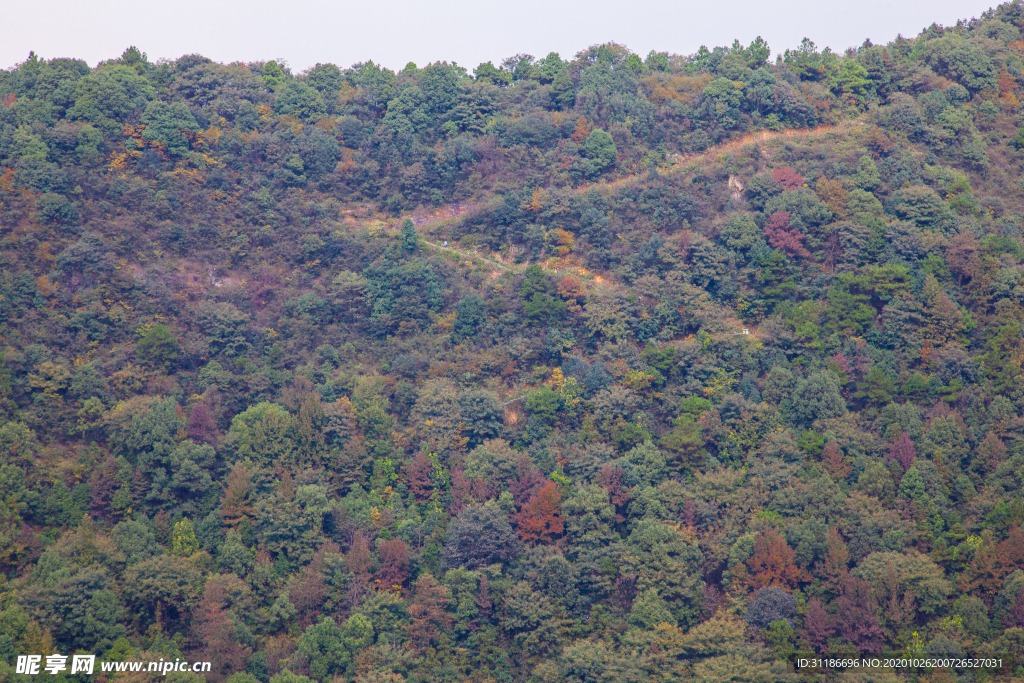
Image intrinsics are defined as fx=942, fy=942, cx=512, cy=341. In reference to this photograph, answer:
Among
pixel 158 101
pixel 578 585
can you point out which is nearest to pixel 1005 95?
pixel 578 585

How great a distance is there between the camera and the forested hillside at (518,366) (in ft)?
107

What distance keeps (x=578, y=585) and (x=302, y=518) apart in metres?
10.7

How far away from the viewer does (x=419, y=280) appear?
148 ft

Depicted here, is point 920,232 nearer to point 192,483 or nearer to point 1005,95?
point 1005,95

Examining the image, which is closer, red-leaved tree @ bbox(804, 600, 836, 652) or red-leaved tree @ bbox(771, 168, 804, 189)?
red-leaved tree @ bbox(804, 600, 836, 652)

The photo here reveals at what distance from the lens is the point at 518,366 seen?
42281 mm

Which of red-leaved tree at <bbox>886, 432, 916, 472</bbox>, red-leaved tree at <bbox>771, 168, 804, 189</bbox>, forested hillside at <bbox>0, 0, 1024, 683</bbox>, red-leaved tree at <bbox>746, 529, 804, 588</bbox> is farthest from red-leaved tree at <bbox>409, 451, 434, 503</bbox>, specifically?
red-leaved tree at <bbox>771, 168, 804, 189</bbox>

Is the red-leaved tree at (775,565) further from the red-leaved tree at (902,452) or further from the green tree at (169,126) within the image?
the green tree at (169,126)

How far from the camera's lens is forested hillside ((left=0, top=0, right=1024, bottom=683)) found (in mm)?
32594

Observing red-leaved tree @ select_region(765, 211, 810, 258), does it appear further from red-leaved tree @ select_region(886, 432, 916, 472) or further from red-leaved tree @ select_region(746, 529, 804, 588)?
red-leaved tree @ select_region(746, 529, 804, 588)

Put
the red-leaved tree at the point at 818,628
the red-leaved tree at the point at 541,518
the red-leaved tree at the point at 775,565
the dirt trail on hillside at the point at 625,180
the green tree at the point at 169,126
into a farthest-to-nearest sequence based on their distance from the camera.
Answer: the dirt trail on hillside at the point at 625,180 < the green tree at the point at 169,126 < the red-leaved tree at the point at 541,518 < the red-leaved tree at the point at 775,565 < the red-leaved tree at the point at 818,628

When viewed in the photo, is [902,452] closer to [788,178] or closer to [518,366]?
[518,366]

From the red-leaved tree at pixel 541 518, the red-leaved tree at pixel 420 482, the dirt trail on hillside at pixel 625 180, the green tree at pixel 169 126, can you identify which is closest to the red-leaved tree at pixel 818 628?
the red-leaved tree at pixel 541 518

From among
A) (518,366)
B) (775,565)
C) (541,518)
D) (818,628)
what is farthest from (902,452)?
(518,366)
